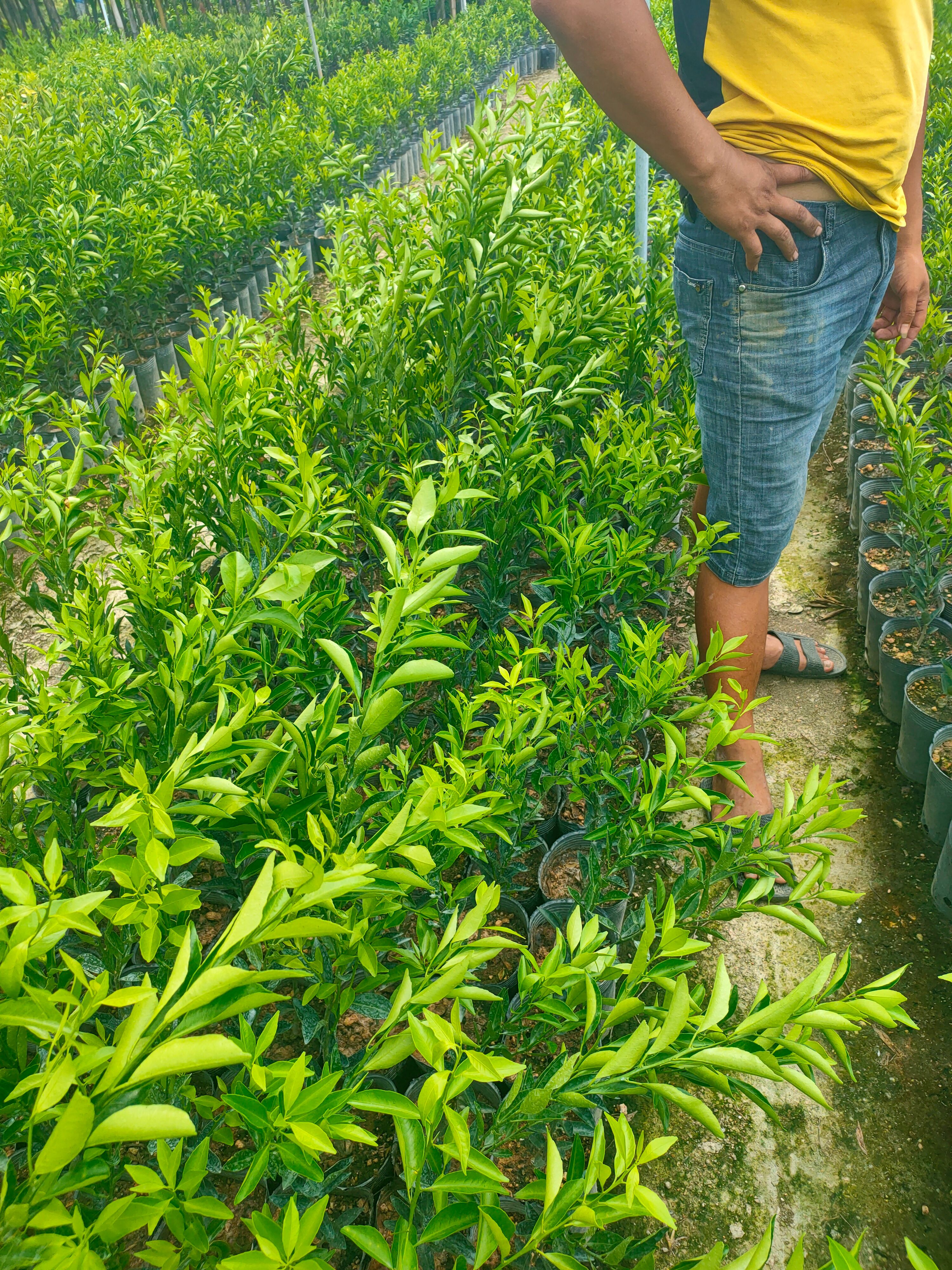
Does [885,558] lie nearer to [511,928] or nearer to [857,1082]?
[857,1082]

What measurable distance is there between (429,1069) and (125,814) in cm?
109

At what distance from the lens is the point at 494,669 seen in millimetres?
1978

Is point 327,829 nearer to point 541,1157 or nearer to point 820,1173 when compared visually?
point 541,1157

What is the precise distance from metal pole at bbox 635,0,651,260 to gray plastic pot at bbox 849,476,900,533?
1271 millimetres

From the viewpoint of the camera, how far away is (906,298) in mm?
2189

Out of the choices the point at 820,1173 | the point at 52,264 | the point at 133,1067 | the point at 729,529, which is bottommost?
the point at 820,1173

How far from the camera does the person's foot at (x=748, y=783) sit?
219 centimetres

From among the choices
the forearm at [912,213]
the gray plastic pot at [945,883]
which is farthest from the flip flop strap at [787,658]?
the forearm at [912,213]

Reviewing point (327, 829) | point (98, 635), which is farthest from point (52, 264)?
point (327, 829)

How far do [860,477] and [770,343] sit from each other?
200 cm

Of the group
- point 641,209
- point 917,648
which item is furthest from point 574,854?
point 641,209

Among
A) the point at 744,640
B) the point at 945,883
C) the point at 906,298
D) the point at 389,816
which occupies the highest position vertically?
the point at 906,298

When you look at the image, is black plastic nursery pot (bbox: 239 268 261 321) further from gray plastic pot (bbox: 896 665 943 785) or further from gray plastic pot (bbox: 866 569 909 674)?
gray plastic pot (bbox: 896 665 943 785)

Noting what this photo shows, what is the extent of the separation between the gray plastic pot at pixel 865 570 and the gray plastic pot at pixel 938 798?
0.79 m
